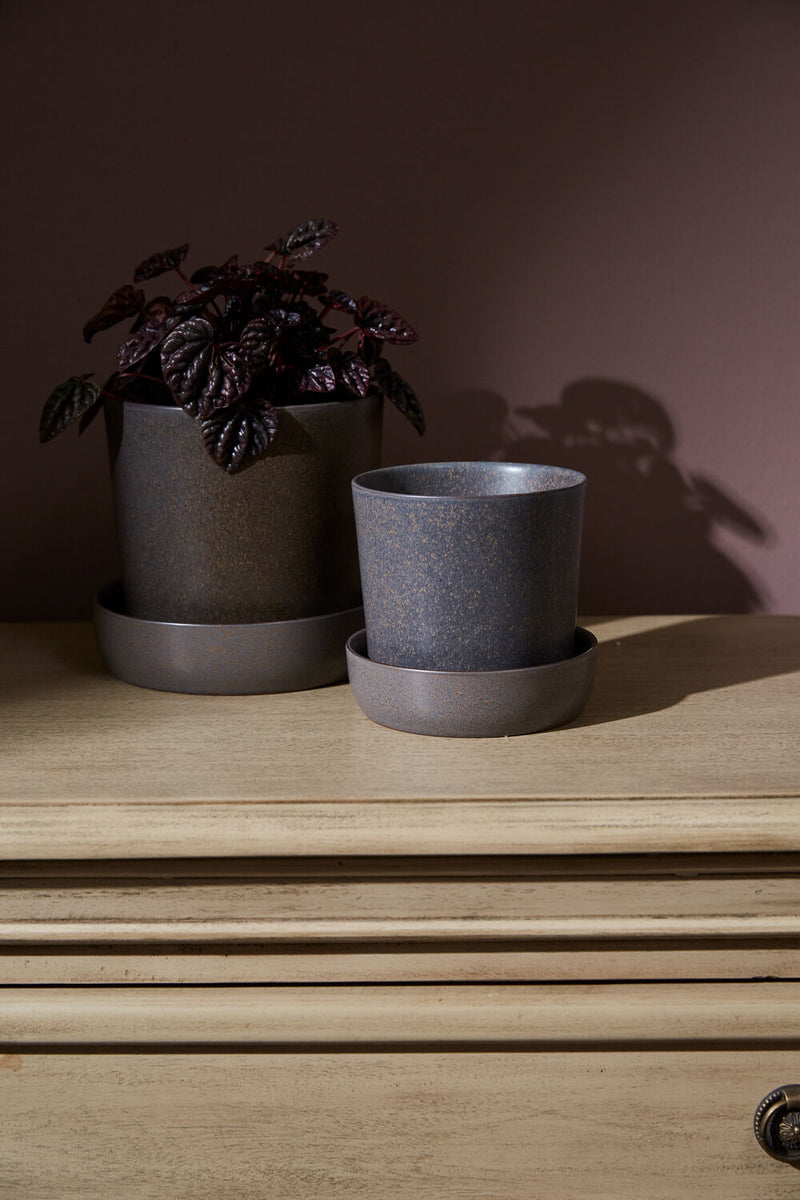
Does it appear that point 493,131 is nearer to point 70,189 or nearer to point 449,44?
point 449,44

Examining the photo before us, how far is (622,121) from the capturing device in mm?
933

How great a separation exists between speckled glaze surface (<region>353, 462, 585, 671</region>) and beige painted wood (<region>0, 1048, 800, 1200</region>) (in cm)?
23

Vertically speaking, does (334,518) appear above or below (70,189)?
below

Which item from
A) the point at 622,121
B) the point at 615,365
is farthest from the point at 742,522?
the point at 622,121

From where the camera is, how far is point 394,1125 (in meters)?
0.57

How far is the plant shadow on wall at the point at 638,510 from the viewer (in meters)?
0.99

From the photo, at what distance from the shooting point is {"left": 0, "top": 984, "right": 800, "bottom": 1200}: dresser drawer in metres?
0.57

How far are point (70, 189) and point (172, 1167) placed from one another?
775 millimetres

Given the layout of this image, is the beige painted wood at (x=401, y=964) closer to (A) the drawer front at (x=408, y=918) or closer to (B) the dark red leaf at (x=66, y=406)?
(A) the drawer front at (x=408, y=918)

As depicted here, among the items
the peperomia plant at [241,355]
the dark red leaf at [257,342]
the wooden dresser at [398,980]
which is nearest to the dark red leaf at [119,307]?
the peperomia plant at [241,355]

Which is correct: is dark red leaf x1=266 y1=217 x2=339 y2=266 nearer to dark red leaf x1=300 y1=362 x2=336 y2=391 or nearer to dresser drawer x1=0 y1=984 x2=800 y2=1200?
dark red leaf x1=300 y1=362 x2=336 y2=391

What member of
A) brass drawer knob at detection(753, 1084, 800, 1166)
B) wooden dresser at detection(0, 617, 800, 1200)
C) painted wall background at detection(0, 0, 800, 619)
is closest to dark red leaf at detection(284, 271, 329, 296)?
painted wall background at detection(0, 0, 800, 619)

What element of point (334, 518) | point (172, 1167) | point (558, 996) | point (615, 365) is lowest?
point (172, 1167)

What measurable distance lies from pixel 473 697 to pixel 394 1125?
0.77 feet
